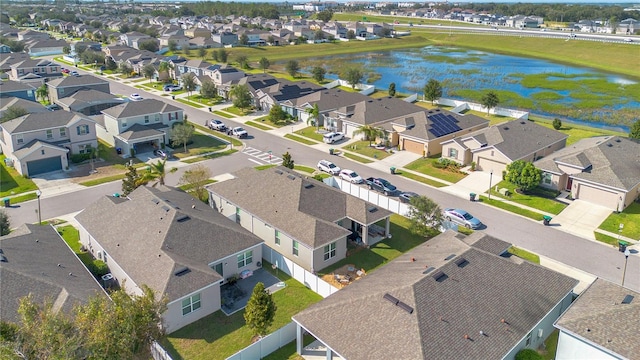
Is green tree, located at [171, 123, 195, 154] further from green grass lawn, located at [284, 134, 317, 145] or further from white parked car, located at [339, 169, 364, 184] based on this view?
white parked car, located at [339, 169, 364, 184]

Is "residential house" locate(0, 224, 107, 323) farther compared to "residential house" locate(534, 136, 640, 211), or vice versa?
"residential house" locate(534, 136, 640, 211)

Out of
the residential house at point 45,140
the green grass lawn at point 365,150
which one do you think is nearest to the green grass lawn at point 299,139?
the green grass lawn at point 365,150

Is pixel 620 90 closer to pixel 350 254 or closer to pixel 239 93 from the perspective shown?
pixel 239 93

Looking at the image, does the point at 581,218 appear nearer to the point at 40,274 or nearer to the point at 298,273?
the point at 298,273

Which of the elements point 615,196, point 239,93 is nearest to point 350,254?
point 615,196

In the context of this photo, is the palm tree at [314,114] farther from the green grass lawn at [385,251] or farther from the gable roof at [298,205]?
the green grass lawn at [385,251]

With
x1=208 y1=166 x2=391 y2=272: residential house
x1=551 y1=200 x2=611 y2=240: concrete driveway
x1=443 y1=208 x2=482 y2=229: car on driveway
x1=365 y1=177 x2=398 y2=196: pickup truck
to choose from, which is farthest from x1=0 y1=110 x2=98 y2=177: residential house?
x1=551 y1=200 x2=611 y2=240: concrete driveway
